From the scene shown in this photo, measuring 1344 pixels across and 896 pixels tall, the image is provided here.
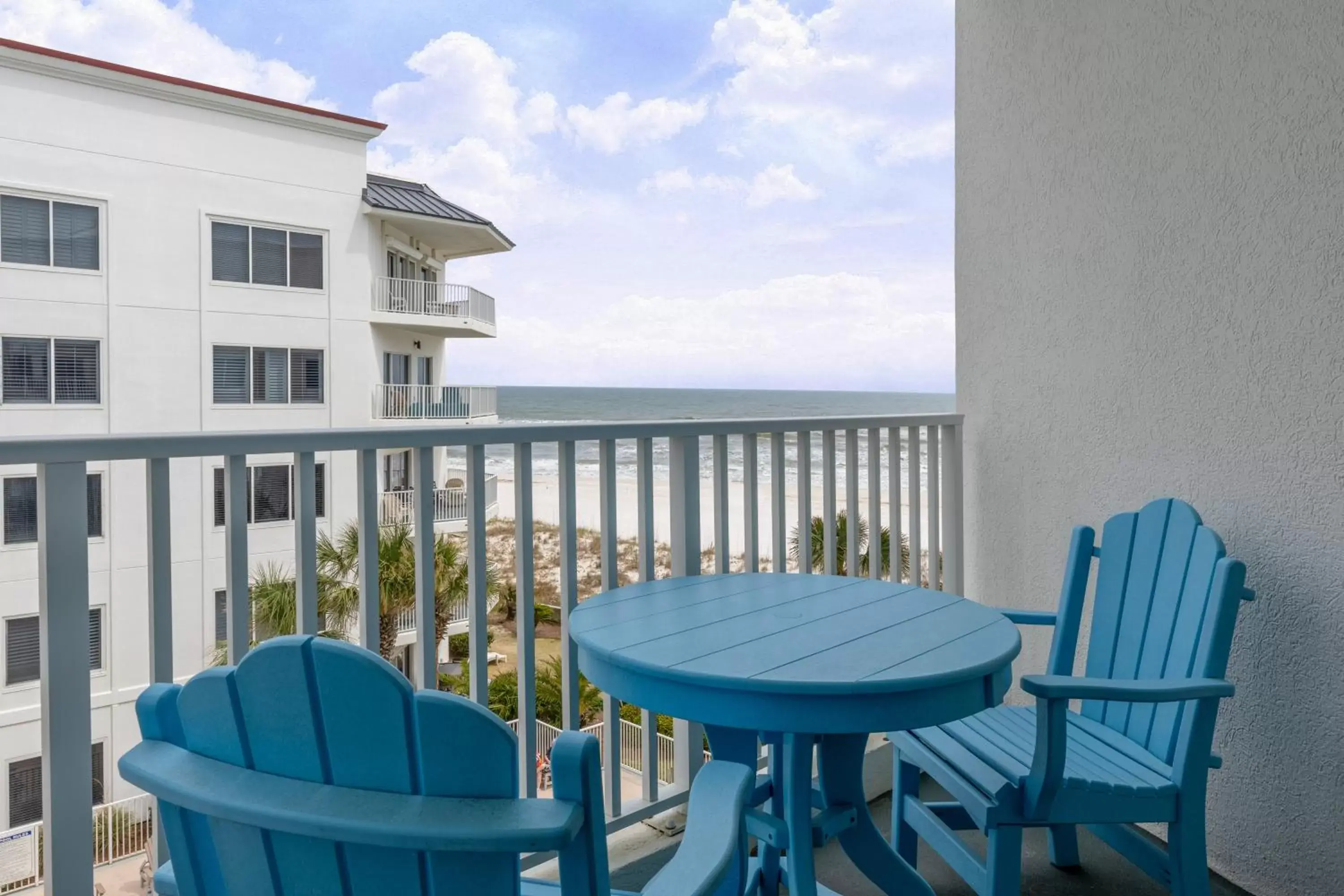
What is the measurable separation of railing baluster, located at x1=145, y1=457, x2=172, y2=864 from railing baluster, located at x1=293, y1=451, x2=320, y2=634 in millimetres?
205

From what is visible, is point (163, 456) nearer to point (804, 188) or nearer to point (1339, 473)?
point (1339, 473)

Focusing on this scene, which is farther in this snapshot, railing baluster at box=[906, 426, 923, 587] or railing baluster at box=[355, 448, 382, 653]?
railing baluster at box=[906, 426, 923, 587]

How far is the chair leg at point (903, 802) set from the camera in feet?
6.94

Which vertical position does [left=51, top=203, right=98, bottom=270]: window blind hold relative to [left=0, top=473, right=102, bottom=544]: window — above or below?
above

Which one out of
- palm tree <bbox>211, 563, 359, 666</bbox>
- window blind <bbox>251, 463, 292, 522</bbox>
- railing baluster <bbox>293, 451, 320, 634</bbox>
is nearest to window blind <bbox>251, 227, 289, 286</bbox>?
window blind <bbox>251, 463, 292, 522</bbox>

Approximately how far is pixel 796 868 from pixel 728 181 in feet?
103

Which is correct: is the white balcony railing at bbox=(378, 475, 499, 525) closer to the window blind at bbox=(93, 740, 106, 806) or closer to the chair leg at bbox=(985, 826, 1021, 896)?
the window blind at bbox=(93, 740, 106, 806)

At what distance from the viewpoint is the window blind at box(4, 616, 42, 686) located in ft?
38.1

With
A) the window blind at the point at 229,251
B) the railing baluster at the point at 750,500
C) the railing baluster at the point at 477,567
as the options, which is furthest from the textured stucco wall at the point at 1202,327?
the window blind at the point at 229,251

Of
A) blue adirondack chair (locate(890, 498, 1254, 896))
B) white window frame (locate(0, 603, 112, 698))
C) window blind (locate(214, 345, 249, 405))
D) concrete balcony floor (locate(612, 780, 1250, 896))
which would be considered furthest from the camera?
window blind (locate(214, 345, 249, 405))

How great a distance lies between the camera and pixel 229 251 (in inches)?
546

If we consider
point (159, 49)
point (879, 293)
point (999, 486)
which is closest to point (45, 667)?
point (999, 486)

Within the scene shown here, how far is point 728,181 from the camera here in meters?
31.2

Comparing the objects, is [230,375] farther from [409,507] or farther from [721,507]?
[721,507]
